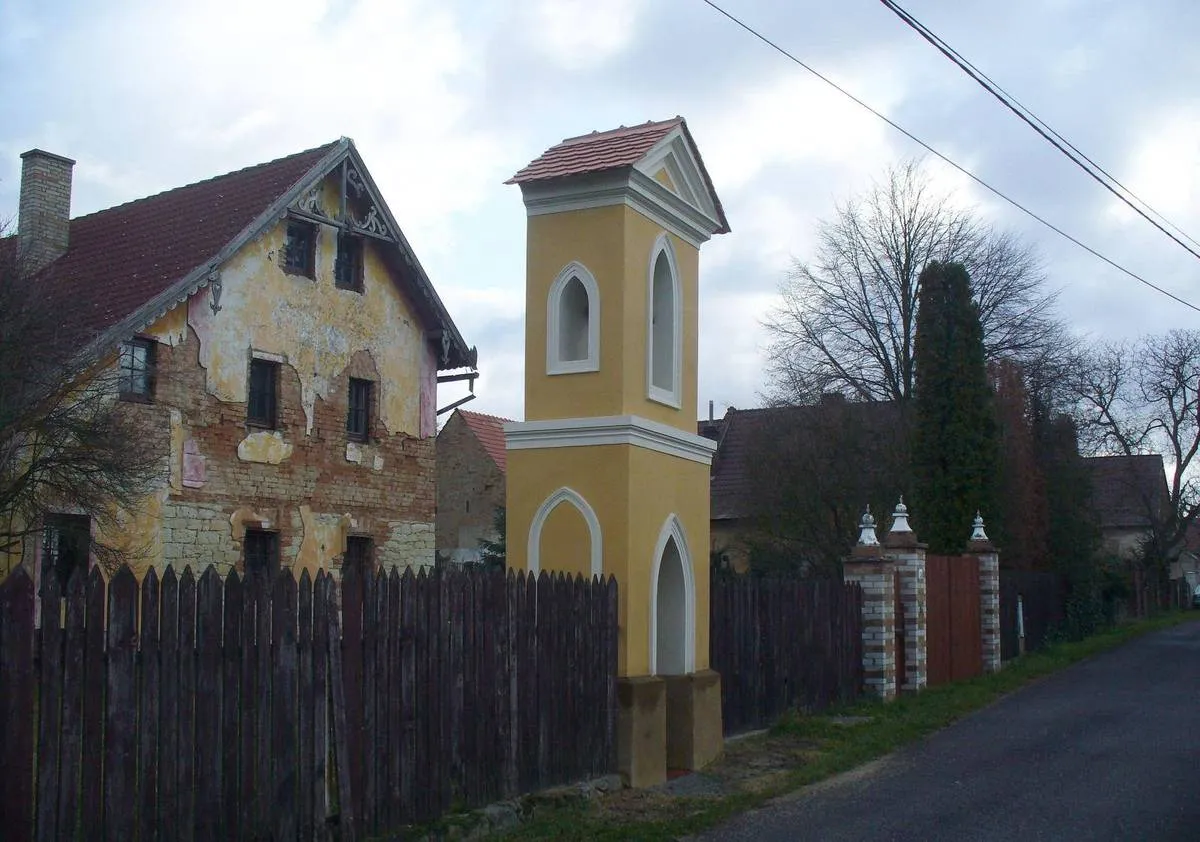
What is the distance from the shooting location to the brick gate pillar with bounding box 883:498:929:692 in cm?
1855

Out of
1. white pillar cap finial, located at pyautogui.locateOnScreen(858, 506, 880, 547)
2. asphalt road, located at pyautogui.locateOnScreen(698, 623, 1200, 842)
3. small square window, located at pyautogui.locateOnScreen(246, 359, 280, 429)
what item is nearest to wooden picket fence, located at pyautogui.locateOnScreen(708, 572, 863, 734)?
white pillar cap finial, located at pyautogui.locateOnScreen(858, 506, 880, 547)

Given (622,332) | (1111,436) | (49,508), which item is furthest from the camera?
(1111,436)

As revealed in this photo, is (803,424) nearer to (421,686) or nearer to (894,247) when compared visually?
(894,247)

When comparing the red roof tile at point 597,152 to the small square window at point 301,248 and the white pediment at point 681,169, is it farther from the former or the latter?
the small square window at point 301,248

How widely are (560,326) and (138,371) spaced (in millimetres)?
8691

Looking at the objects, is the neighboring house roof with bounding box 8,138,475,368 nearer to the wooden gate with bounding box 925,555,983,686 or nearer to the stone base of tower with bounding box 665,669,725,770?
the stone base of tower with bounding box 665,669,725,770

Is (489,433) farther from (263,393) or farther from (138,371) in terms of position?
(138,371)

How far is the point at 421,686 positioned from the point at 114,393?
8.96 metres

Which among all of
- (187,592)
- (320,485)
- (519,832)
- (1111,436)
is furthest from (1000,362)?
(187,592)

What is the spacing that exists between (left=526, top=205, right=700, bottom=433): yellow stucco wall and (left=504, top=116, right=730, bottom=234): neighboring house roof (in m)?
0.39

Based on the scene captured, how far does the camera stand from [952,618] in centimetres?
2073

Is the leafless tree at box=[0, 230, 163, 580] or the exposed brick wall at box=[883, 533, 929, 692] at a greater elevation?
the leafless tree at box=[0, 230, 163, 580]

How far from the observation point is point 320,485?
20.6 metres

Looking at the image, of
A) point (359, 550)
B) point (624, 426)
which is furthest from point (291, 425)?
point (624, 426)
